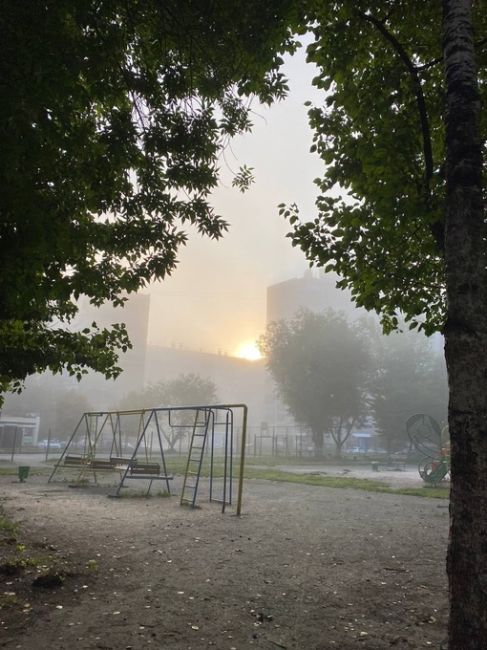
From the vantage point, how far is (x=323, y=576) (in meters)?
5.80

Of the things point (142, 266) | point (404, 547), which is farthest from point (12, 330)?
point (404, 547)

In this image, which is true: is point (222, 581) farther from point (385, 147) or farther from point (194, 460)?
point (194, 460)

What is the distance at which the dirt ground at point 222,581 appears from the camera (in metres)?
4.03

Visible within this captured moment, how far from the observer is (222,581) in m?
5.52

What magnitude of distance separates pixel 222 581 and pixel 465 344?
4.05 metres

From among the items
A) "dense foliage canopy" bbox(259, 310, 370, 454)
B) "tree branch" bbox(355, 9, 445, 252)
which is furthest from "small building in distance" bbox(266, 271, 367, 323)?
"tree branch" bbox(355, 9, 445, 252)

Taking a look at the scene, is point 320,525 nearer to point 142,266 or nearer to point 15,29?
point 142,266

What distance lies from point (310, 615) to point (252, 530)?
430cm

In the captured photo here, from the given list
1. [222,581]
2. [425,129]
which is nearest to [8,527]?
[222,581]

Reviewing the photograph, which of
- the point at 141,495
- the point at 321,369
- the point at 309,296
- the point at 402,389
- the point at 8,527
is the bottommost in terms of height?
the point at 141,495

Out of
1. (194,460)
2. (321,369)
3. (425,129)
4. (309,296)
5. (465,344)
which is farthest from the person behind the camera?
(309,296)

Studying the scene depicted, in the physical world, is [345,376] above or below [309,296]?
below

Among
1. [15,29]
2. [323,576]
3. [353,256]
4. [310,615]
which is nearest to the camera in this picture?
[15,29]

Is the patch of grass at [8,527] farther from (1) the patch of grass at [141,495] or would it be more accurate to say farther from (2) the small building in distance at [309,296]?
(2) the small building in distance at [309,296]
